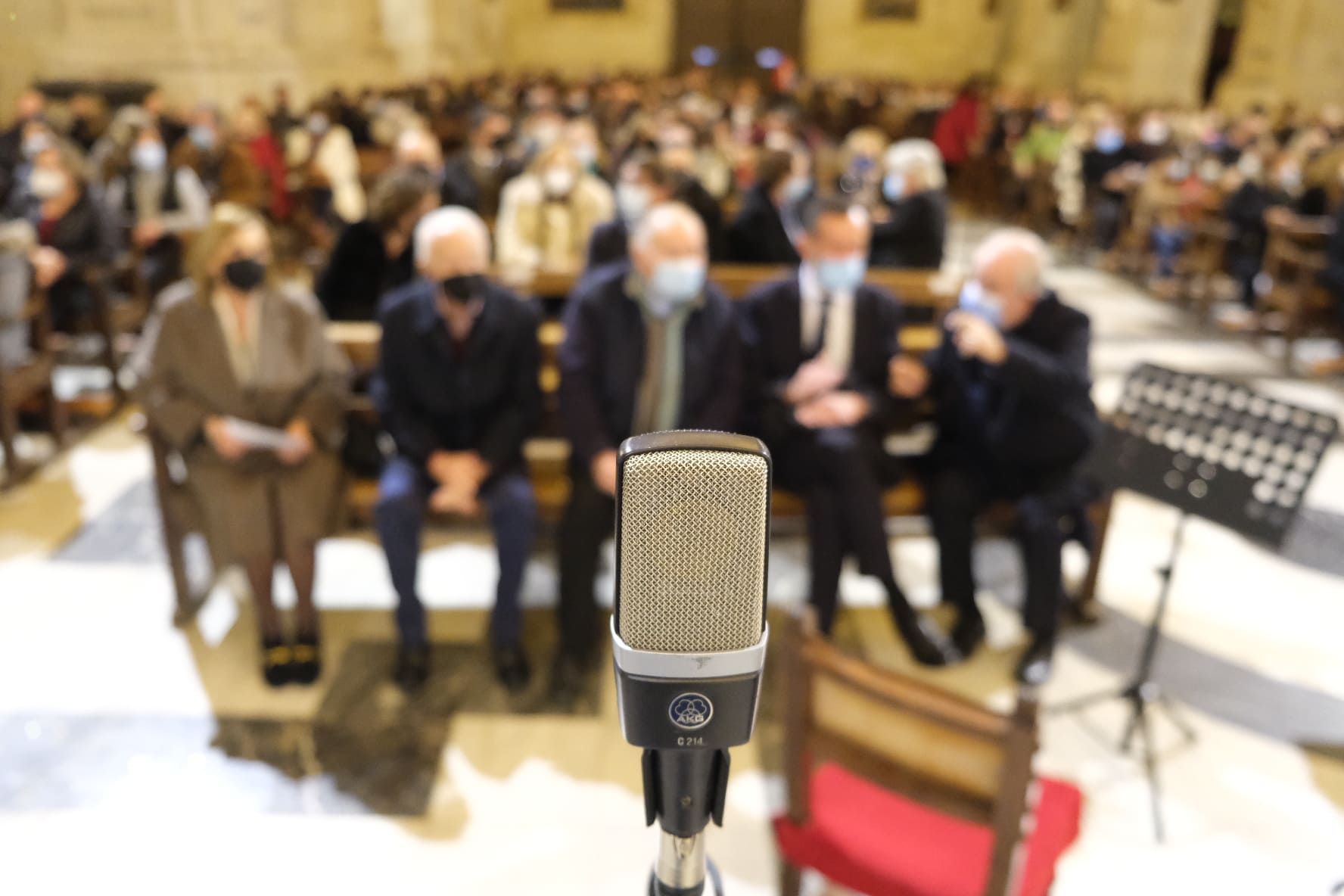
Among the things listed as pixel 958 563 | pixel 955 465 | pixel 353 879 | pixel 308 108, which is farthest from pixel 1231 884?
pixel 308 108

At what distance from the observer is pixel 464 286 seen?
305cm

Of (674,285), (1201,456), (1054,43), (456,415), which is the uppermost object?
(1054,43)

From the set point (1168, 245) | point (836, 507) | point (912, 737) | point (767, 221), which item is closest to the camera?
point (912, 737)

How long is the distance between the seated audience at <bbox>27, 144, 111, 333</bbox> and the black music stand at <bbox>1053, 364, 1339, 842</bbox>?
4912mm

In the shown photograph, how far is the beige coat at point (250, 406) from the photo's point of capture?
10.3 ft

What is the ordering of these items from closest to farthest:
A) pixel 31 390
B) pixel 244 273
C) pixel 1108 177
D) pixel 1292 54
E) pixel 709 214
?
pixel 244 273 → pixel 31 390 → pixel 709 214 → pixel 1108 177 → pixel 1292 54

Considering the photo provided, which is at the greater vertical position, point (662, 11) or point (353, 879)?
point (662, 11)

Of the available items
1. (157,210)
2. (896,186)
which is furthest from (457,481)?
(157,210)

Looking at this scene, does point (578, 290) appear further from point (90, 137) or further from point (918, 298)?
point (90, 137)

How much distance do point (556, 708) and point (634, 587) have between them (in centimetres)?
252

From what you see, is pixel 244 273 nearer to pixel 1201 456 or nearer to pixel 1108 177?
Answer: pixel 1201 456

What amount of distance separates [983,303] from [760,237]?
87.8 inches

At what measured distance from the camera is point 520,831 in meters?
2.67

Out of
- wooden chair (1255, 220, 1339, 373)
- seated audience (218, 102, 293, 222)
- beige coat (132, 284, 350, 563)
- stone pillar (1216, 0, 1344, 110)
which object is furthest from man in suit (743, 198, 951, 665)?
stone pillar (1216, 0, 1344, 110)
